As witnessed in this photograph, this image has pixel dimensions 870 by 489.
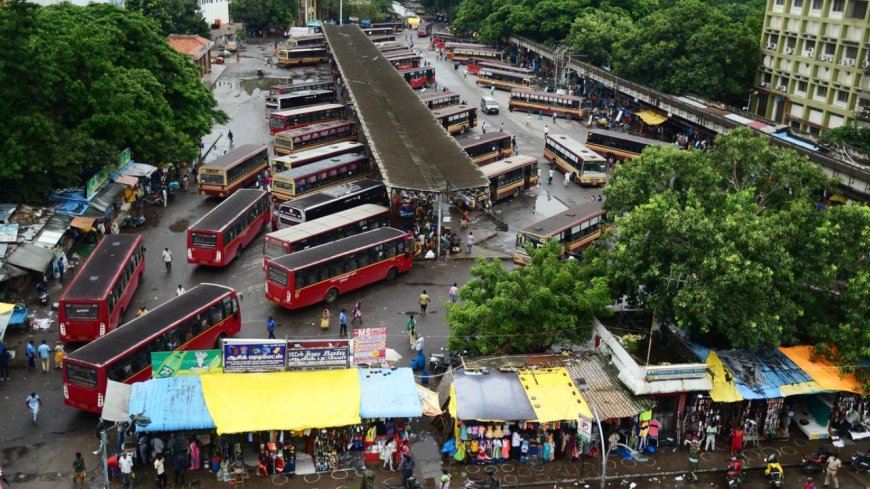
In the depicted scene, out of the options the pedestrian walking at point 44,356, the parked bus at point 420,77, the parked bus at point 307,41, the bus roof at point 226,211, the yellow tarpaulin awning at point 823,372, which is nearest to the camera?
the yellow tarpaulin awning at point 823,372

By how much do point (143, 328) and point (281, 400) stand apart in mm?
6311

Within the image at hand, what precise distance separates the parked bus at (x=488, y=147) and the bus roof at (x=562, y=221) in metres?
12.3

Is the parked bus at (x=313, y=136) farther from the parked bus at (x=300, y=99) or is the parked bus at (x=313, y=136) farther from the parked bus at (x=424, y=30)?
the parked bus at (x=424, y=30)

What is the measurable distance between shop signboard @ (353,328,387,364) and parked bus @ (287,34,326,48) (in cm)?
7775

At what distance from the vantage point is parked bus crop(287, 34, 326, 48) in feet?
323

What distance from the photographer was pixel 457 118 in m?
64.5

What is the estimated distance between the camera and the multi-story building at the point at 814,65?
56.5m

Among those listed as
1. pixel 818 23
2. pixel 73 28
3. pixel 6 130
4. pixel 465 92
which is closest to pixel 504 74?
pixel 465 92

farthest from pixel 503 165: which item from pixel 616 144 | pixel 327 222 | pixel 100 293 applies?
pixel 100 293

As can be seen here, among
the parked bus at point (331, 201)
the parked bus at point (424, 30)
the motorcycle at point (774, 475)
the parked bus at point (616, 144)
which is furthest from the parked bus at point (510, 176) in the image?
the parked bus at point (424, 30)

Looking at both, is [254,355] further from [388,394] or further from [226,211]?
[226,211]

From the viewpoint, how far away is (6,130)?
125ft

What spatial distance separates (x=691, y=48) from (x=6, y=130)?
5136 centimetres

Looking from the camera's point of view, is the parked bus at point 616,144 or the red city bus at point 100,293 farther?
the parked bus at point 616,144
